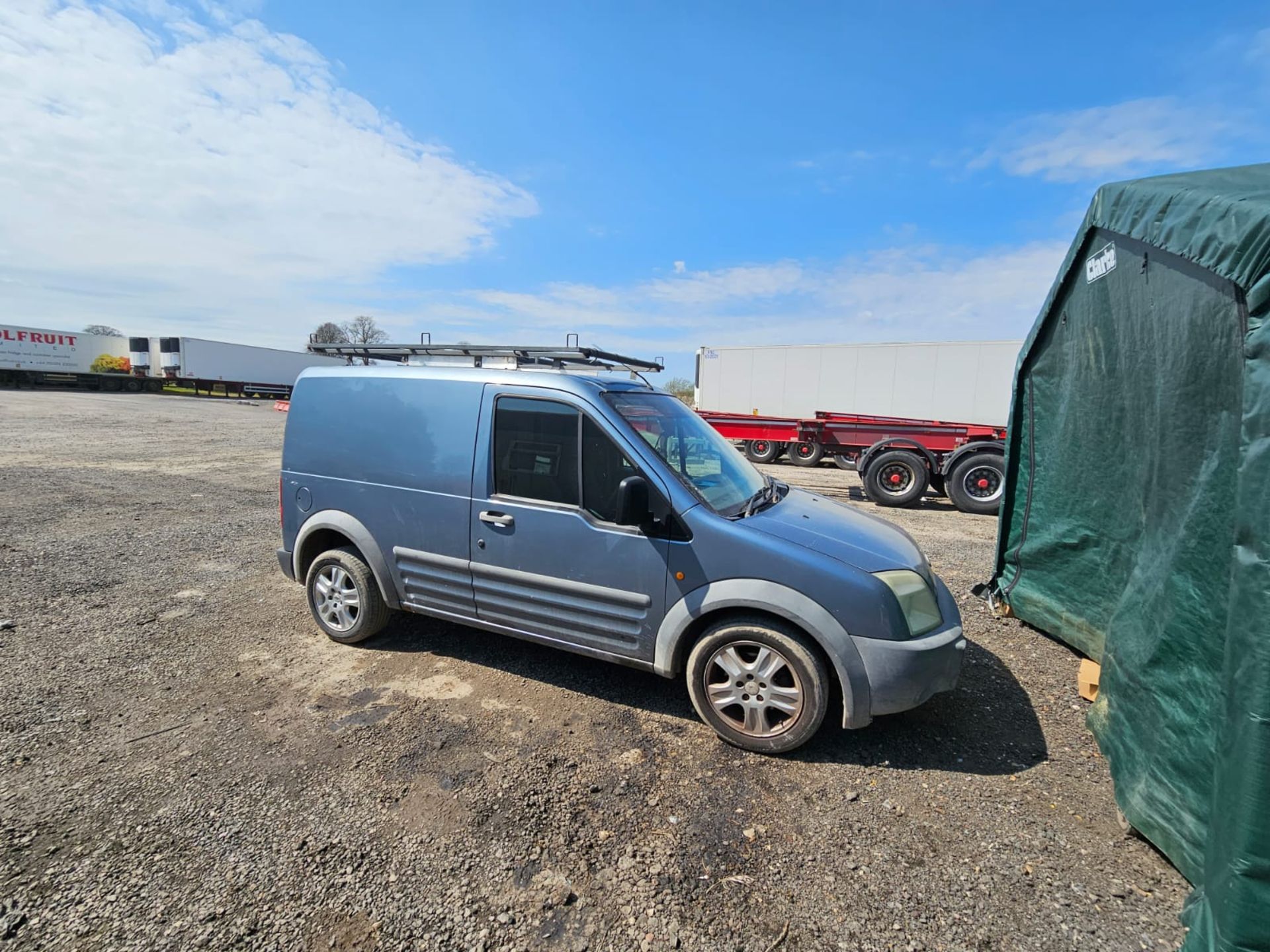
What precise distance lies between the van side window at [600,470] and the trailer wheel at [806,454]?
1278cm

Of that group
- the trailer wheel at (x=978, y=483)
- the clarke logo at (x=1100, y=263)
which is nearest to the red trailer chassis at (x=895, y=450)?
the trailer wheel at (x=978, y=483)

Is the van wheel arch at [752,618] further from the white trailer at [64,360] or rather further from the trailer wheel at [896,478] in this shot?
the white trailer at [64,360]

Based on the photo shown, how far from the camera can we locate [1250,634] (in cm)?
178

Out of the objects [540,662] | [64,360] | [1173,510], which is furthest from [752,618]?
[64,360]

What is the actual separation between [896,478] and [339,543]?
900 cm

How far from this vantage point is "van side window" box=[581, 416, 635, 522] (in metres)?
3.17

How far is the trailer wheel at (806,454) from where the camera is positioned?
15336 millimetres

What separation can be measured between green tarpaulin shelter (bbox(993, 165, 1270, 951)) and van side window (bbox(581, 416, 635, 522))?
7.97 feet

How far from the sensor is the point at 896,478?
10.1 m

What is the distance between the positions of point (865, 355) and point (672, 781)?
50.1 ft

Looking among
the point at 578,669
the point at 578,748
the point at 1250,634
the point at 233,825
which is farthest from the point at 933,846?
the point at 233,825

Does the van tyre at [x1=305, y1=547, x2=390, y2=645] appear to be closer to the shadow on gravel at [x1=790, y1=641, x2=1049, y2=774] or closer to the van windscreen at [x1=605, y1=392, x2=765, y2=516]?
the van windscreen at [x1=605, y1=392, x2=765, y2=516]

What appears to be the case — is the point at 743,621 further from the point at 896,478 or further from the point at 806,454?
the point at 806,454

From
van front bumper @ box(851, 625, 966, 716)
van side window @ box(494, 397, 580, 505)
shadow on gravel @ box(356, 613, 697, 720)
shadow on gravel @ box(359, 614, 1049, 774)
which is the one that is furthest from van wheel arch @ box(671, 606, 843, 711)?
van side window @ box(494, 397, 580, 505)
